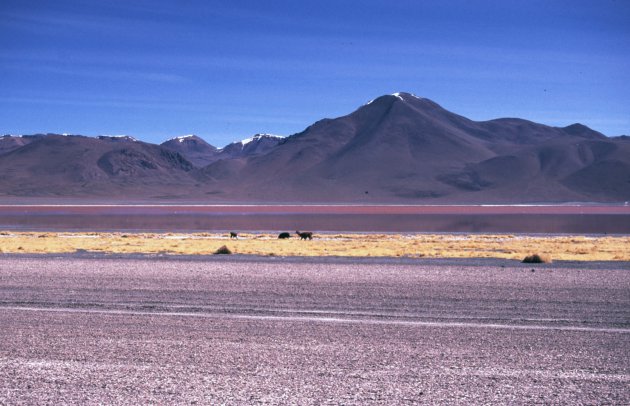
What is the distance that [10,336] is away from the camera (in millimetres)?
9719

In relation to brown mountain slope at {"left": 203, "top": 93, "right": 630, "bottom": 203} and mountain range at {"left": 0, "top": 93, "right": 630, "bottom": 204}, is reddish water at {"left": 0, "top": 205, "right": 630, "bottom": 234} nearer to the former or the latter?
mountain range at {"left": 0, "top": 93, "right": 630, "bottom": 204}

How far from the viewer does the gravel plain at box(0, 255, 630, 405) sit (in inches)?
282

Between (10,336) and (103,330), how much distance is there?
1.23 metres

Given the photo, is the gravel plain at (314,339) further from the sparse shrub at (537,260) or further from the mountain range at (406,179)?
the mountain range at (406,179)

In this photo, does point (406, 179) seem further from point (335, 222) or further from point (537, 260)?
point (537, 260)

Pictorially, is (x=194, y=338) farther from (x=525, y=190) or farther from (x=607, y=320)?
(x=525, y=190)

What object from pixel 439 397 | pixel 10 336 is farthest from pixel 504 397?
pixel 10 336

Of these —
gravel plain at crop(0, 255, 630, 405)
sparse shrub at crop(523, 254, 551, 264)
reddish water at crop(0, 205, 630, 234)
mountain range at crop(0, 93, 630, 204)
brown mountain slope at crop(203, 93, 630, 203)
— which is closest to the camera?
gravel plain at crop(0, 255, 630, 405)

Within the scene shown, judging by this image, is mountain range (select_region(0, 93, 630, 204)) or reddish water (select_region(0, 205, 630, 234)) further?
mountain range (select_region(0, 93, 630, 204))

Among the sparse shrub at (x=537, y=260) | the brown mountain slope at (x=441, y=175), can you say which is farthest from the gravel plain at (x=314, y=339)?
the brown mountain slope at (x=441, y=175)

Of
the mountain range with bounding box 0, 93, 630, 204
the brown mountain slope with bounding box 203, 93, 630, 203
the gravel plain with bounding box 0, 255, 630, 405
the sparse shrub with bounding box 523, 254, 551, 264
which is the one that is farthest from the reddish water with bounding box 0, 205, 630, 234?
the brown mountain slope with bounding box 203, 93, 630, 203

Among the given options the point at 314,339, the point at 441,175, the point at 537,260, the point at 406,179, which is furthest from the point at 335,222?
the point at 441,175

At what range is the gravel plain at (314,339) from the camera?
7156mm

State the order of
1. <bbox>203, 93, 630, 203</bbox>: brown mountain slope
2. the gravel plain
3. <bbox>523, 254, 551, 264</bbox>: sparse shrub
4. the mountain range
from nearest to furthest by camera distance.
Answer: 1. the gravel plain
2. <bbox>523, 254, 551, 264</bbox>: sparse shrub
3. <bbox>203, 93, 630, 203</bbox>: brown mountain slope
4. the mountain range
